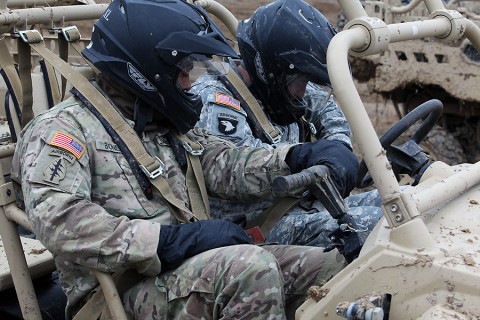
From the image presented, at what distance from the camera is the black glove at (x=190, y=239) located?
2.81 meters

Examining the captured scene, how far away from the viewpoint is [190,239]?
2.84 metres

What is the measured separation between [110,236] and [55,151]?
0.31 meters

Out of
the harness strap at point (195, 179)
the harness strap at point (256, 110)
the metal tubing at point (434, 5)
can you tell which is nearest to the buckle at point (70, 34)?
the harness strap at point (195, 179)

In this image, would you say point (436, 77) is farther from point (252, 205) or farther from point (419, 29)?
point (419, 29)

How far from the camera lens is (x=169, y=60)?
118 inches

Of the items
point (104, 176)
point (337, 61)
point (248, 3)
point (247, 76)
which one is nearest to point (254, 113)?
point (247, 76)

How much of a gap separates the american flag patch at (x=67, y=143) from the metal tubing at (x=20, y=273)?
444mm

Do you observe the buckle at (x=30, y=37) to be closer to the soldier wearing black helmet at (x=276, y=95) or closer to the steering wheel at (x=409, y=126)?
the soldier wearing black helmet at (x=276, y=95)

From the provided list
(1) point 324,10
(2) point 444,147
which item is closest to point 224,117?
(2) point 444,147

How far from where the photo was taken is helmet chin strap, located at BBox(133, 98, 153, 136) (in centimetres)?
309

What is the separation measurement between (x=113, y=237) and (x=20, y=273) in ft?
1.92

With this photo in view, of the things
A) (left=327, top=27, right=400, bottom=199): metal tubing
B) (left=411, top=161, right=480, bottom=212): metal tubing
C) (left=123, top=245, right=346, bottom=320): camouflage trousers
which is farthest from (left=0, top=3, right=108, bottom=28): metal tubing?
(left=411, top=161, right=480, bottom=212): metal tubing

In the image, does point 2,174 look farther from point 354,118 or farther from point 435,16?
point 435,16

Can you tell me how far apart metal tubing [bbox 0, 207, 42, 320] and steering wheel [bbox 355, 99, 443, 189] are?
46.9 inches
